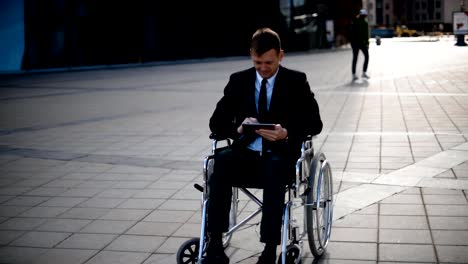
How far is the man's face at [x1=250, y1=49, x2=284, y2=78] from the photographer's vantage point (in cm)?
332

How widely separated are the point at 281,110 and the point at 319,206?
26.4 inches

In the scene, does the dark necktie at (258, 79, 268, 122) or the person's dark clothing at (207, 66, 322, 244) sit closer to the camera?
the person's dark clothing at (207, 66, 322, 244)

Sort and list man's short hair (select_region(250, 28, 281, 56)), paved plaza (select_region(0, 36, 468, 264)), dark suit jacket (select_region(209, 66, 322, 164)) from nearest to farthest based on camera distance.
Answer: man's short hair (select_region(250, 28, 281, 56))
dark suit jacket (select_region(209, 66, 322, 164))
paved plaza (select_region(0, 36, 468, 264))

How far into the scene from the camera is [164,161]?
647cm

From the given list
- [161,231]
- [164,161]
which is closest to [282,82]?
[161,231]

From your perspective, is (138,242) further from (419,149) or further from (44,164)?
(419,149)

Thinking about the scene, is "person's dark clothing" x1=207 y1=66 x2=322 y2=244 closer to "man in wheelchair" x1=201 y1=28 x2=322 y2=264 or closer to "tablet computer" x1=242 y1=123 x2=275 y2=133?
"man in wheelchair" x1=201 y1=28 x2=322 y2=264

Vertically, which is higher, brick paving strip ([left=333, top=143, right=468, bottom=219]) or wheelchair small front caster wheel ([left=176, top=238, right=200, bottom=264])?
wheelchair small front caster wheel ([left=176, top=238, right=200, bottom=264])

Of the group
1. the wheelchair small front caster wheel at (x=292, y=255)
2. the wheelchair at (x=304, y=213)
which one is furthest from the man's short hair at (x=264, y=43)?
the wheelchair small front caster wheel at (x=292, y=255)

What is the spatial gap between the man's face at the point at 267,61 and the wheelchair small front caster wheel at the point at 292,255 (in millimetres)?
1066

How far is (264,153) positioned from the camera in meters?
3.35

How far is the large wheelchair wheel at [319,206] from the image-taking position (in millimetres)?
3365

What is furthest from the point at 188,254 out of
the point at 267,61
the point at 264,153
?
the point at 267,61

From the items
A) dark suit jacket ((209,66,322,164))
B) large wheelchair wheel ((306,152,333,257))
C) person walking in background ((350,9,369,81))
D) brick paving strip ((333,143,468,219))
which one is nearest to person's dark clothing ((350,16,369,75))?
person walking in background ((350,9,369,81))
